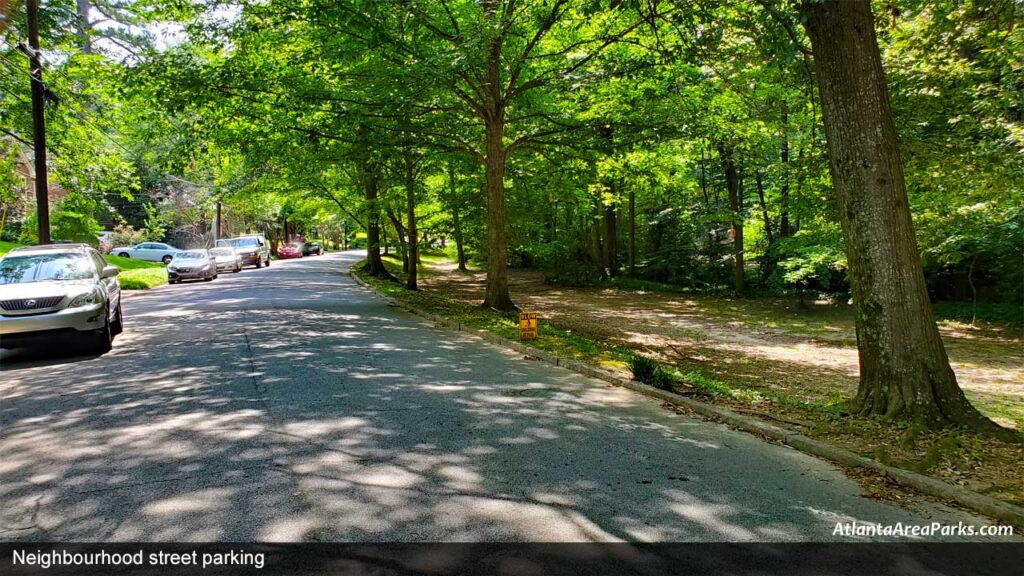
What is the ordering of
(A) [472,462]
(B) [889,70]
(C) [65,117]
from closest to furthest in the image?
(A) [472,462], (B) [889,70], (C) [65,117]

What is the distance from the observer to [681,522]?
368cm

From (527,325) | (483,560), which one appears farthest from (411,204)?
(483,560)

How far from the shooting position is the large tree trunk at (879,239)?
5.55 m

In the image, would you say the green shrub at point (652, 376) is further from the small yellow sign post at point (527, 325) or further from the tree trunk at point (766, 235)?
the tree trunk at point (766, 235)

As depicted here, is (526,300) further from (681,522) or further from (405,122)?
(681,522)

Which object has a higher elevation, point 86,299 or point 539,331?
point 86,299

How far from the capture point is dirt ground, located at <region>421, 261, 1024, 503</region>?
16.0 feet

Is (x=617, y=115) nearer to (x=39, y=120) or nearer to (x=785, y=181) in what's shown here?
(x=785, y=181)

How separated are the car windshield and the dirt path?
31.6 feet

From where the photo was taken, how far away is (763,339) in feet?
50.0

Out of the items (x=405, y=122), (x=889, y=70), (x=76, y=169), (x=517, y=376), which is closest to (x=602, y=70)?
(x=405, y=122)

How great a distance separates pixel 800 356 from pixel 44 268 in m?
14.2

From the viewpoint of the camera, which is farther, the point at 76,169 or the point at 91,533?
the point at 76,169

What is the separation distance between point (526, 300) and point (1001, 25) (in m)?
16.1
